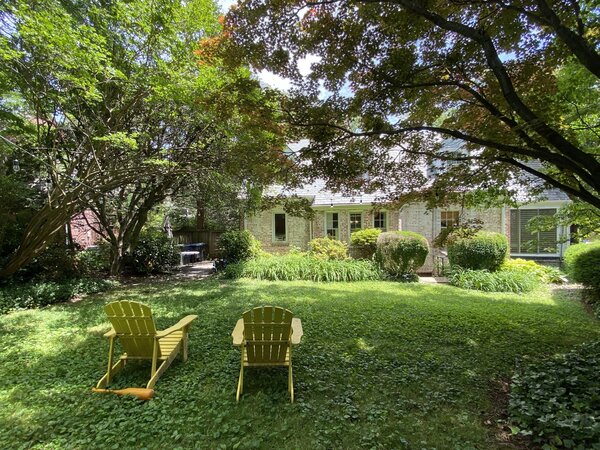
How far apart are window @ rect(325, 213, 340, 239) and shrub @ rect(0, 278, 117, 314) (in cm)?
954

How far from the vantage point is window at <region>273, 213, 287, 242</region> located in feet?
49.8

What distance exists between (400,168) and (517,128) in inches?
90.5

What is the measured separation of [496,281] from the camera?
9.47 metres

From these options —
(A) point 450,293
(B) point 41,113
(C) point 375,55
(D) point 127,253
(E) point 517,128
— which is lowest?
(A) point 450,293

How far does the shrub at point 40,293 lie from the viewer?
23.0 feet

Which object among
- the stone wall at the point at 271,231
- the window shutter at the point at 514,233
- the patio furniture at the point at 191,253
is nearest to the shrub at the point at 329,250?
the stone wall at the point at 271,231

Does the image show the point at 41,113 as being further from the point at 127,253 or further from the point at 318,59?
the point at 318,59

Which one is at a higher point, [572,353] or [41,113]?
[41,113]

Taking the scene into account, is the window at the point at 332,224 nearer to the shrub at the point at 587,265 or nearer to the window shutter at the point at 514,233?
the window shutter at the point at 514,233

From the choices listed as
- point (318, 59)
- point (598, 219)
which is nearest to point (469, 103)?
point (318, 59)

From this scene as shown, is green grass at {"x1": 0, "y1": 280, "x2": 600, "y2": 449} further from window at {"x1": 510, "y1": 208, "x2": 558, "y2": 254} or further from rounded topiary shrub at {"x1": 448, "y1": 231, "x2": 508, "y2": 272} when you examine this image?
window at {"x1": 510, "y1": 208, "x2": 558, "y2": 254}

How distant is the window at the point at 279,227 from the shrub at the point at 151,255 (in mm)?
4873

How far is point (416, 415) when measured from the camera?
9.75ft

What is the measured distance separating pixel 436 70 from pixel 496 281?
26.4 feet
